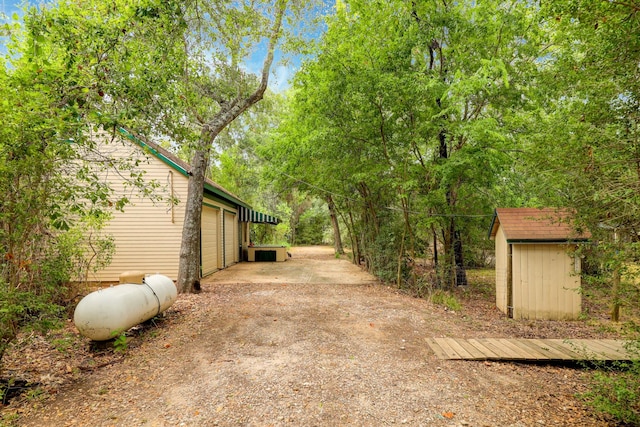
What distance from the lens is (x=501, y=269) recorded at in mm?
7047

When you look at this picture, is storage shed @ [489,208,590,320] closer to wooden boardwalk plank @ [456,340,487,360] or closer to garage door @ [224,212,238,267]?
wooden boardwalk plank @ [456,340,487,360]

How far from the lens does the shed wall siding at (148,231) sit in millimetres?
8797

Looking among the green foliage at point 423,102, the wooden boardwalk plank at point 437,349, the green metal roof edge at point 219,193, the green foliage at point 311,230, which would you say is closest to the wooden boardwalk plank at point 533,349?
the wooden boardwalk plank at point 437,349

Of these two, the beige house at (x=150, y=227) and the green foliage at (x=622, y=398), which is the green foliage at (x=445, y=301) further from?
the beige house at (x=150, y=227)

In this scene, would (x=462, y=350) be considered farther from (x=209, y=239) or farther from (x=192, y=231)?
(x=209, y=239)

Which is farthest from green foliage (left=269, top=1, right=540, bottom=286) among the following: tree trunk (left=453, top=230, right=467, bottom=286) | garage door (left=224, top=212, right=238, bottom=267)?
garage door (left=224, top=212, right=238, bottom=267)

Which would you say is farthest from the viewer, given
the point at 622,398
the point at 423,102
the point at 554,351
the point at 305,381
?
the point at 423,102

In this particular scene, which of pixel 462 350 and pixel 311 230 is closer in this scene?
pixel 462 350

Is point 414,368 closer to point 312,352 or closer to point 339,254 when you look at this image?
point 312,352

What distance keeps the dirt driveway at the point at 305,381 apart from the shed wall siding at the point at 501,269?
62.7 inches

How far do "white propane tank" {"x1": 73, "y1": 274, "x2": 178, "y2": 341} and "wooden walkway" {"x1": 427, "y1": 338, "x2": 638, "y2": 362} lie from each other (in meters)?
4.17

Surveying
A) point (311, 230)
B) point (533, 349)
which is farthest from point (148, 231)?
point (311, 230)

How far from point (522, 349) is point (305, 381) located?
3095mm

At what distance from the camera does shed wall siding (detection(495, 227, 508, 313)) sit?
6.74 m
